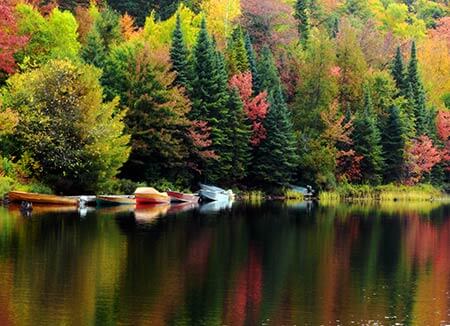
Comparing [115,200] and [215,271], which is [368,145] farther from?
[215,271]

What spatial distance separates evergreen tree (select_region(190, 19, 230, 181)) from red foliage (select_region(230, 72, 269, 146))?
3.77m

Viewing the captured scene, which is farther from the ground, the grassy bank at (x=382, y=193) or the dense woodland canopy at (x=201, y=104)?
the dense woodland canopy at (x=201, y=104)

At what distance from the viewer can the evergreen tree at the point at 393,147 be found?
89688 mm

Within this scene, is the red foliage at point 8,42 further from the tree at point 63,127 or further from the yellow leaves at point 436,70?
the yellow leaves at point 436,70

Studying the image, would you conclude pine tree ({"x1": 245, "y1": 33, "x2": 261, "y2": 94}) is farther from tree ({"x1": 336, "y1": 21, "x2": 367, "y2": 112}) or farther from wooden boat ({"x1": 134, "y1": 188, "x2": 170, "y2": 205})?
wooden boat ({"x1": 134, "y1": 188, "x2": 170, "y2": 205})

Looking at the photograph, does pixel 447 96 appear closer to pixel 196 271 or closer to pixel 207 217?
pixel 207 217

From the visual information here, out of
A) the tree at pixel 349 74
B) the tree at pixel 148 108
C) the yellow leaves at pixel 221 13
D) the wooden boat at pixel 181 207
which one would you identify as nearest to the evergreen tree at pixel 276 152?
the tree at pixel 148 108

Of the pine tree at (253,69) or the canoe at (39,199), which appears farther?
the pine tree at (253,69)

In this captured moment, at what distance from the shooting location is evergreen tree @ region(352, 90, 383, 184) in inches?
3406

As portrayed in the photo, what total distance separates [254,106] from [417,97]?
27404 millimetres

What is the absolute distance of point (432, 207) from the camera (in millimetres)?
78125

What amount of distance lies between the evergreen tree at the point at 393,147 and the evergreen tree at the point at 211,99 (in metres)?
20.3

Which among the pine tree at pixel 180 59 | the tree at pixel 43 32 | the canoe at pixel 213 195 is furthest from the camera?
the pine tree at pixel 180 59

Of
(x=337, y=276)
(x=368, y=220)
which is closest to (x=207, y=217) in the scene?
(x=368, y=220)
